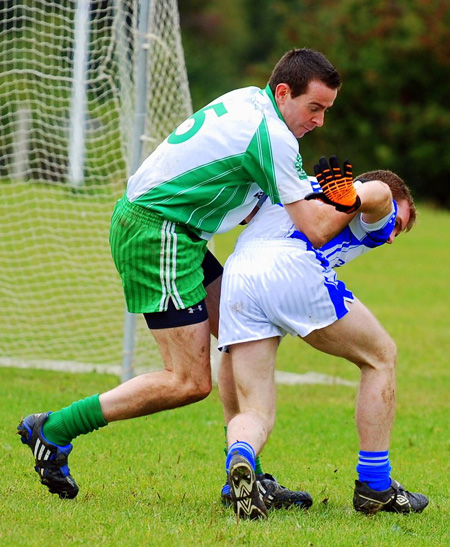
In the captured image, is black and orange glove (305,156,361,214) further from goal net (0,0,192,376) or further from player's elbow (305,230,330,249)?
goal net (0,0,192,376)

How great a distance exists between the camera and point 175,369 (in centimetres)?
487

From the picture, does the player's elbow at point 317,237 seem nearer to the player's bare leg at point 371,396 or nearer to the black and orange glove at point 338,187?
the black and orange glove at point 338,187

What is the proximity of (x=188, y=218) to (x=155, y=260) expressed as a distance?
0.25 meters

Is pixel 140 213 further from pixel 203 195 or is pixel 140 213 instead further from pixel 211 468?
pixel 211 468

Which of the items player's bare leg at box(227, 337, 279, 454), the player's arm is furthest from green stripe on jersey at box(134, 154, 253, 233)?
player's bare leg at box(227, 337, 279, 454)

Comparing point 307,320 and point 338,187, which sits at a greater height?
point 338,187

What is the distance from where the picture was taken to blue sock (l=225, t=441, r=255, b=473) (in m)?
4.38

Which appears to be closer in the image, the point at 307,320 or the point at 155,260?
the point at 307,320

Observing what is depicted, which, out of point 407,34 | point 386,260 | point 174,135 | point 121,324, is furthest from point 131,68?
point 407,34

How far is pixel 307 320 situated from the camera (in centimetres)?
466

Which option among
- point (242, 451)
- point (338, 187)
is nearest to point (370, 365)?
point (242, 451)

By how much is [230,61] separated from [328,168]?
Result: 170ft

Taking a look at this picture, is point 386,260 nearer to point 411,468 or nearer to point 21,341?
point 21,341

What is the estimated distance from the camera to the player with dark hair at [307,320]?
4.63 m
